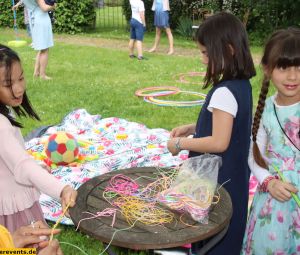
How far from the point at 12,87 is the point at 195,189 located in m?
1.13

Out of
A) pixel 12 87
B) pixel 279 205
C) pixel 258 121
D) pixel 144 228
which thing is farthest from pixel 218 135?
pixel 12 87

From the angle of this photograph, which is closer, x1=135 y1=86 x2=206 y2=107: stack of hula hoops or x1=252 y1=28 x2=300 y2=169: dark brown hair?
x1=252 y1=28 x2=300 y2=169: dark brown hair

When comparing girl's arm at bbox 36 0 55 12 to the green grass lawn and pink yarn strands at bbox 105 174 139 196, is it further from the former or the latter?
pink yarn strands at bbox 105 174 139 196

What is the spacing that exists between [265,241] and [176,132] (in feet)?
2.96

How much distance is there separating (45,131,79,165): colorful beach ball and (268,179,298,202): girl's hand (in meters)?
2.56

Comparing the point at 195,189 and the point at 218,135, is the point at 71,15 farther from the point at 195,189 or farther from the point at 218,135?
the point at 195,189

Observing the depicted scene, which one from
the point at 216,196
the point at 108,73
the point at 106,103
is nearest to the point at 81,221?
the point at 216,196

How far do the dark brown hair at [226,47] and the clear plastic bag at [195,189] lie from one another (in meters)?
0.51

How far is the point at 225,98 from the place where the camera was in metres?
2.48

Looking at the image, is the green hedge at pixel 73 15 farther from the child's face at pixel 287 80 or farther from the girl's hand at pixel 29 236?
the girl's hand at pixel 29 236

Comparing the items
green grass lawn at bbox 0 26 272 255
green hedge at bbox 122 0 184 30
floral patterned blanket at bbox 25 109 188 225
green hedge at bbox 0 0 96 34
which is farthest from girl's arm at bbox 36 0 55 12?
green hedge at bbox 122 0 184 30

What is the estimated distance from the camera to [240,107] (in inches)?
99.4

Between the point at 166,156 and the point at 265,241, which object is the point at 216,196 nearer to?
the point at 265,241

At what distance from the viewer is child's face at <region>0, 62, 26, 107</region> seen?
2.37 meters
